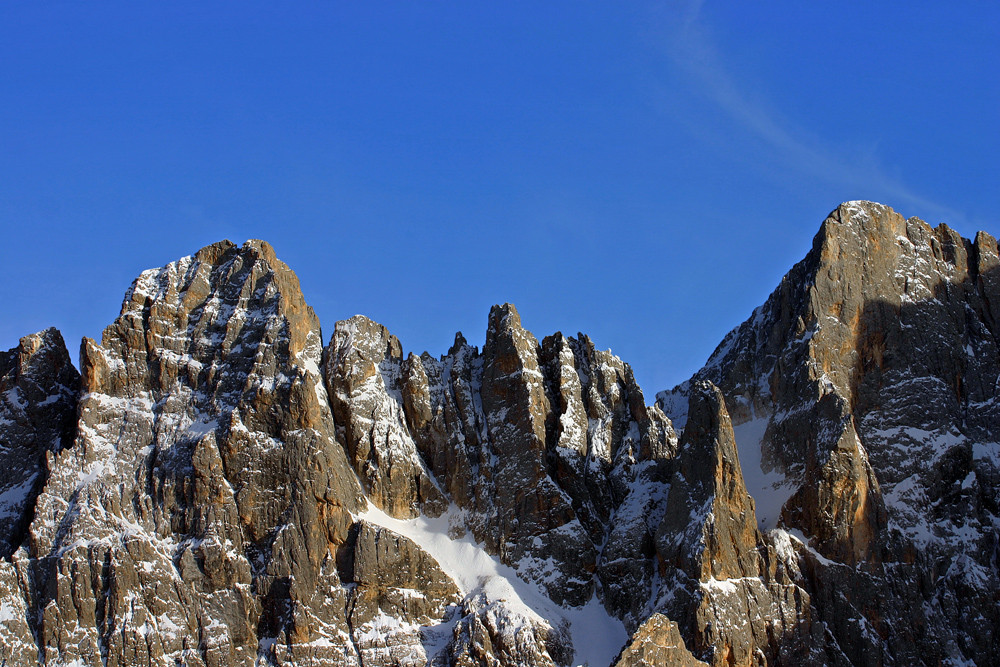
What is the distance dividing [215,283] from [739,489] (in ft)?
218

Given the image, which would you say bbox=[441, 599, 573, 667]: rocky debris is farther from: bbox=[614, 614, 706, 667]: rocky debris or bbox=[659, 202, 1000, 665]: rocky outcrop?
bbox=[659, 202, 1000, 665]: rocky outcrop

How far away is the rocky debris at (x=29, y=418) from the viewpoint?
128 m

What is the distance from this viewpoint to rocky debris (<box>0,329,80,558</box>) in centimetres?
12812

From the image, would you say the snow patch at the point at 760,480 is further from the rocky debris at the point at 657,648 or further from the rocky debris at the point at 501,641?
the rocky debris at the point at 501,641

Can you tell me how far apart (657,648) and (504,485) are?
3258 cm

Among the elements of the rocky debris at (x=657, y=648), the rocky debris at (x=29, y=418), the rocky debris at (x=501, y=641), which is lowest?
the rocky debris at (x=657, y=648)

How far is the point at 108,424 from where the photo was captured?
13075 centimetres

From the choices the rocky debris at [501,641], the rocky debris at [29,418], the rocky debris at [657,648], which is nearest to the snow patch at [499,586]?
the rocky debris at [501,641]

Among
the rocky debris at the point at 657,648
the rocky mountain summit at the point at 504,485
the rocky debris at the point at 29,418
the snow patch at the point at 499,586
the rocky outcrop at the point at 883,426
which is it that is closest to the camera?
the rocky debris at the point at 657,648

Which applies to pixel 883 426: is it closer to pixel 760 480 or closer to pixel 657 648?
pixel 760 480

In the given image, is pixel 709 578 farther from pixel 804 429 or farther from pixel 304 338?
pixel 304 338

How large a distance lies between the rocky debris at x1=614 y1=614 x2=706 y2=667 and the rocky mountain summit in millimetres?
224

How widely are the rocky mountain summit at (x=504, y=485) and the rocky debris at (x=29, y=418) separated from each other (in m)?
0.32

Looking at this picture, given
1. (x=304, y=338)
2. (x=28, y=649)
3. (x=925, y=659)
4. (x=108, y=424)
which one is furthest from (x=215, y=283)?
(x=925, y=659)
